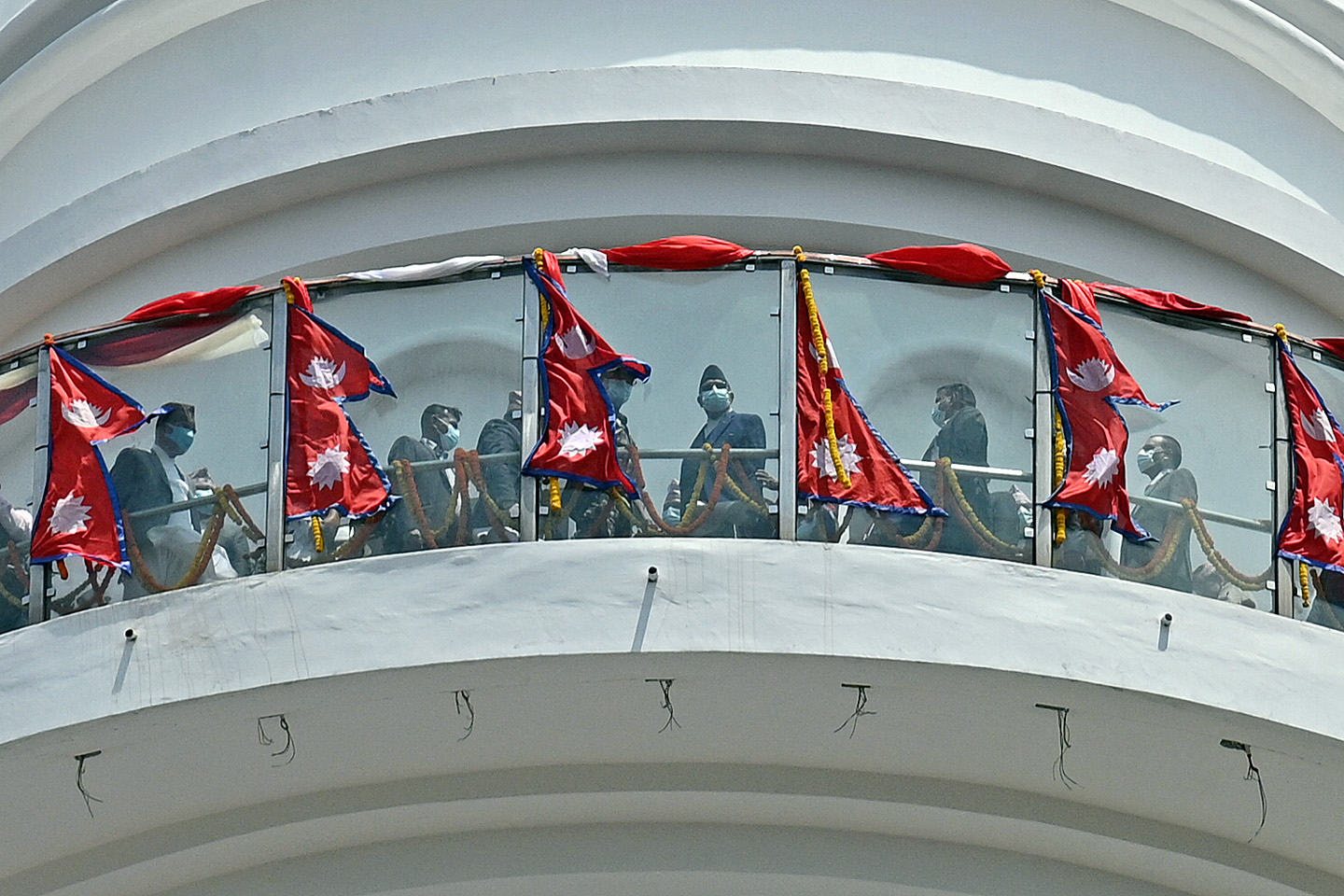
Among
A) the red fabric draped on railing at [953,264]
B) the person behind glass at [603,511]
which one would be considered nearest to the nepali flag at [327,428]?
the person behind glass at [603,511]

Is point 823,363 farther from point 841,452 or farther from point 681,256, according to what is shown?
point 681,256

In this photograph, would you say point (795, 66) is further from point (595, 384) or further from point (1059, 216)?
point (595, 384)

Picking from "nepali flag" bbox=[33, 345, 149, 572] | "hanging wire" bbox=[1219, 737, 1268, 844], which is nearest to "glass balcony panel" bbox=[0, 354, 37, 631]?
"nepali flag" bbox=[33, 345, 149, 572]

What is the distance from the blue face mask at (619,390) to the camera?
39.2ft

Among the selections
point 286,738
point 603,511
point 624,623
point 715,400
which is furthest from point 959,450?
point 286,738

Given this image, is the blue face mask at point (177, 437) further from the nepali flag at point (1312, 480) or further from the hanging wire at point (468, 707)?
the nepali flag at point (1312, 480)

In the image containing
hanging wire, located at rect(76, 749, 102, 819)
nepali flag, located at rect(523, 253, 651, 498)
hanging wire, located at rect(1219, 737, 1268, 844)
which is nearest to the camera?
nepali flag, located at rect(523, 253, 651, 498)

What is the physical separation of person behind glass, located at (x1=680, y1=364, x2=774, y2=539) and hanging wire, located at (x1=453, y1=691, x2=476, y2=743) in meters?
1.61

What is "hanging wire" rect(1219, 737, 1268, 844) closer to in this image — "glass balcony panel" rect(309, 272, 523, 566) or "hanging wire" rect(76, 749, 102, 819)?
"glass balcony panel" rect(309, 272, 523, 566)

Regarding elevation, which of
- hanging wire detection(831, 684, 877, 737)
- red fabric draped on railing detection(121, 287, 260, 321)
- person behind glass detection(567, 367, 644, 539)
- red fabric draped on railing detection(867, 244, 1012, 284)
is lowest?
hanging wire detection(831, 684, 877, 737)

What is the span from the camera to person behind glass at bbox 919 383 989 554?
39.0 ft

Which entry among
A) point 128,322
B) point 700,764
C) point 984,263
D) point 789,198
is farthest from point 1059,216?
point 128,322

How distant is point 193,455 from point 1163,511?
5.41 metres

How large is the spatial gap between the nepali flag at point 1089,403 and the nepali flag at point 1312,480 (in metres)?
0.91
